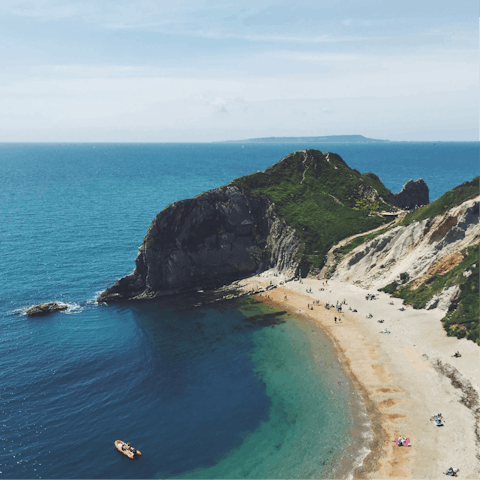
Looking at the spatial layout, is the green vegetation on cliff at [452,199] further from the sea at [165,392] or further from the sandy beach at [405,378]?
the sea at [165,392]

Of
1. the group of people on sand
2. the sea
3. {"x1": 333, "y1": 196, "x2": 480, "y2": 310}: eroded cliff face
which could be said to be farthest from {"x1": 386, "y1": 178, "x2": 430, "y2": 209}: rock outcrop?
the group of people on sand

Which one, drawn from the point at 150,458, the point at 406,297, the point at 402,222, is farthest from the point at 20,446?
the point at 402,222

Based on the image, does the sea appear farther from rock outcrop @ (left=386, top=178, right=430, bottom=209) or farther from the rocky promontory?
rock outcrop @ (left=386, top=178, right=430, bottom=209)

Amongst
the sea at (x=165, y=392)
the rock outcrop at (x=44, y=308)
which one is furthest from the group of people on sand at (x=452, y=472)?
the rock outcrop at (x=44, y=308)

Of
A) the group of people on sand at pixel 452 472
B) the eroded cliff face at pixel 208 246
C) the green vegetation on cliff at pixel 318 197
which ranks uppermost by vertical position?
the green vegetation on cliff at pixel 318 197

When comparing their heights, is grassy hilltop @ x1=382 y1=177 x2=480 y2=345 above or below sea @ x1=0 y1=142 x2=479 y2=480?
above

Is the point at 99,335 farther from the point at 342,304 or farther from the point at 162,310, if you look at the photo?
the point at 342,304
